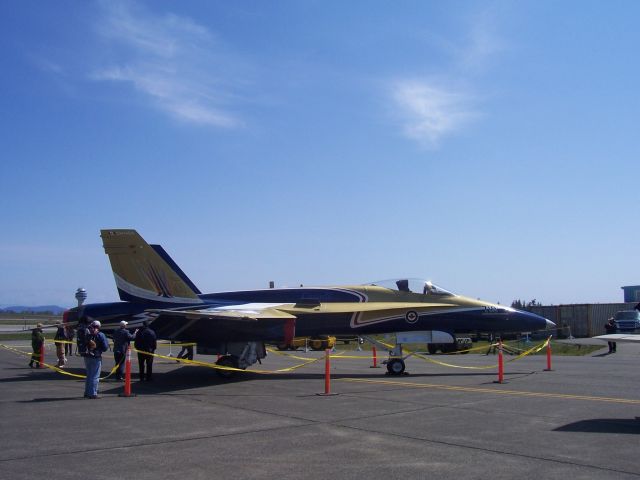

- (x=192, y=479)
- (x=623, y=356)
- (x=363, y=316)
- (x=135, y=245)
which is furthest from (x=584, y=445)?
(x=623, y=356)

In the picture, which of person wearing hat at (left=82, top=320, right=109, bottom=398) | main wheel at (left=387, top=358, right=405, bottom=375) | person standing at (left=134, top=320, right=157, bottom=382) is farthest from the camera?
main wheel at (left=387, top=358, right=405, bottom=375)

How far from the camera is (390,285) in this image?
18656mm

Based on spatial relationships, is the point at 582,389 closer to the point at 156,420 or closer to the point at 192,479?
the point at 156,420

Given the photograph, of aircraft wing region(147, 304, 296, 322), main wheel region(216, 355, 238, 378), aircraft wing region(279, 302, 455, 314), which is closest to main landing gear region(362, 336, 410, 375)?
aircraft wing region(279, 302, 455, 314)

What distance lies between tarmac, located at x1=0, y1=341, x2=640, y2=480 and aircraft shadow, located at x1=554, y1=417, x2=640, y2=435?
29 millimetres

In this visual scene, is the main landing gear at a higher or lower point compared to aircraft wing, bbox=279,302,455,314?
lower

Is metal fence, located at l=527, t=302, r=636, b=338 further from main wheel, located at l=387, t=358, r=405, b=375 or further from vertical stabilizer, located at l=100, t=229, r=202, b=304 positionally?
vertical stabilizer, located at l=100, t=229, r=202, b=304

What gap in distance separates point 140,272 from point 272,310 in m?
4.46

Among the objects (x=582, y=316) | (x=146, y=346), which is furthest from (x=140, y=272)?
(x=582, y=316)

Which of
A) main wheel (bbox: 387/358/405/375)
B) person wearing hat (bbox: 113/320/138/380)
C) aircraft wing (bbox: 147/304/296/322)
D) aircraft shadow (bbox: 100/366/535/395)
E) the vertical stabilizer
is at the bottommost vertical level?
aircraft shadow (bbox: 100/366/535/395)

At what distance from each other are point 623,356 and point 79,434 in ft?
73.2

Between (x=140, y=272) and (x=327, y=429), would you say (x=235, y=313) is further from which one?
(x=327, y=429)

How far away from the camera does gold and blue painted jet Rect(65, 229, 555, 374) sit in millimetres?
16812

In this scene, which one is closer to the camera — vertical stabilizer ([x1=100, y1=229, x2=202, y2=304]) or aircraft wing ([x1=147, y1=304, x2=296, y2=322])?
aircraft wing ([x1=147, y1=304, x2=296, y2=322])
